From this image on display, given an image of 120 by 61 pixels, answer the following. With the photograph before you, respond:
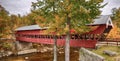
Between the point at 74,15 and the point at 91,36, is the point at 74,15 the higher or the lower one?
the higher one

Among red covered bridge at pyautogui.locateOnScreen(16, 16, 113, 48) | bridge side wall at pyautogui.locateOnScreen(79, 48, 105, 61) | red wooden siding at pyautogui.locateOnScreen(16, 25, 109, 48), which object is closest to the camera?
bridge side wall at pyautogui.locateOnScreen(79, 48, 105, 61)

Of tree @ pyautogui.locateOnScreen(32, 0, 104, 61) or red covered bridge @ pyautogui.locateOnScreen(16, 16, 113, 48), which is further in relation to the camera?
red covered bridge @ pyautogui.locateOnScreen(16, 16, 113, 48)

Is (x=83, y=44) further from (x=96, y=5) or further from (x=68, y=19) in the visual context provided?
(x=96, y=5)

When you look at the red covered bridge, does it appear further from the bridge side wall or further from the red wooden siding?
the bridge side wall

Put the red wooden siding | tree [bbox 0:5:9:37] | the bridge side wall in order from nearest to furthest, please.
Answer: the bridge side wall, the red wooden siding, tree [bbox 0:5:9:37]

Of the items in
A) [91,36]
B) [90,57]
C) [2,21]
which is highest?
[2,21]

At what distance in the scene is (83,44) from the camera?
2161 centimetres

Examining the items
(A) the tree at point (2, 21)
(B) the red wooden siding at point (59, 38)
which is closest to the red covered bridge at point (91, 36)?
(B) the red wooden siding at point (59, 38)

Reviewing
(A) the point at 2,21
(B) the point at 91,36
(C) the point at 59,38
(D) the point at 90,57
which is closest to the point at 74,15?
(D) the point at 90,57

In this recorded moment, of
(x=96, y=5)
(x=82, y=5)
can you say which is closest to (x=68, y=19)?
(x=82, y=5)

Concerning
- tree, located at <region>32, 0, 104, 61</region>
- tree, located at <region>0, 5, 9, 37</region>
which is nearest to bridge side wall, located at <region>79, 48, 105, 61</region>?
tree, located at <region>32, 0, 104, 61</region>

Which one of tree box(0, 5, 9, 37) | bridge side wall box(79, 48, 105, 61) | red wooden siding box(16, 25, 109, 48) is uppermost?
tree box(0, 5, 9, 37)

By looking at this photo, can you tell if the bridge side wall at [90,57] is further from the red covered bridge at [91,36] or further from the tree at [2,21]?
the tree at [2,21]

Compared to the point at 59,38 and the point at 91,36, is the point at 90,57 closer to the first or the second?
the point at 91,36
